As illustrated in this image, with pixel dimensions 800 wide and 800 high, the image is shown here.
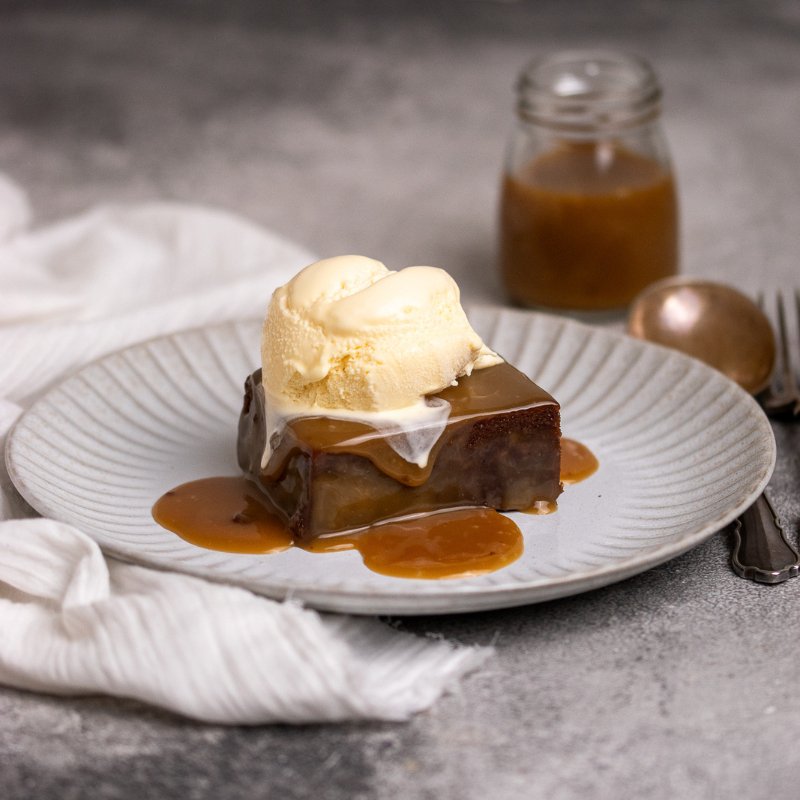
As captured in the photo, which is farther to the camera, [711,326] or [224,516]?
[711,326]

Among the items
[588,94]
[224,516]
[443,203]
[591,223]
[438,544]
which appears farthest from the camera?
[443,203]

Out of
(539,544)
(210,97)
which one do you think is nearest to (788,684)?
(539,544)

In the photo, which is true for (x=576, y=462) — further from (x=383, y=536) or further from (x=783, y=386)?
(x=783, y=386)

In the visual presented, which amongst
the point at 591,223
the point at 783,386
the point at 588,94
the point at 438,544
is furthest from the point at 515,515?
the point at 588,94

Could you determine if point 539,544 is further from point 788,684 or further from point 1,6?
point 1,6

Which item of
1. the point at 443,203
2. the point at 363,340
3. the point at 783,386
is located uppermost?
the point at 363,340

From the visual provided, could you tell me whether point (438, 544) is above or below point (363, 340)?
below

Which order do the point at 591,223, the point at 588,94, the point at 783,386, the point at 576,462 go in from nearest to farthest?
the point at 576,462, the point at 783,386, the point at 591,223, the point at 588,94
